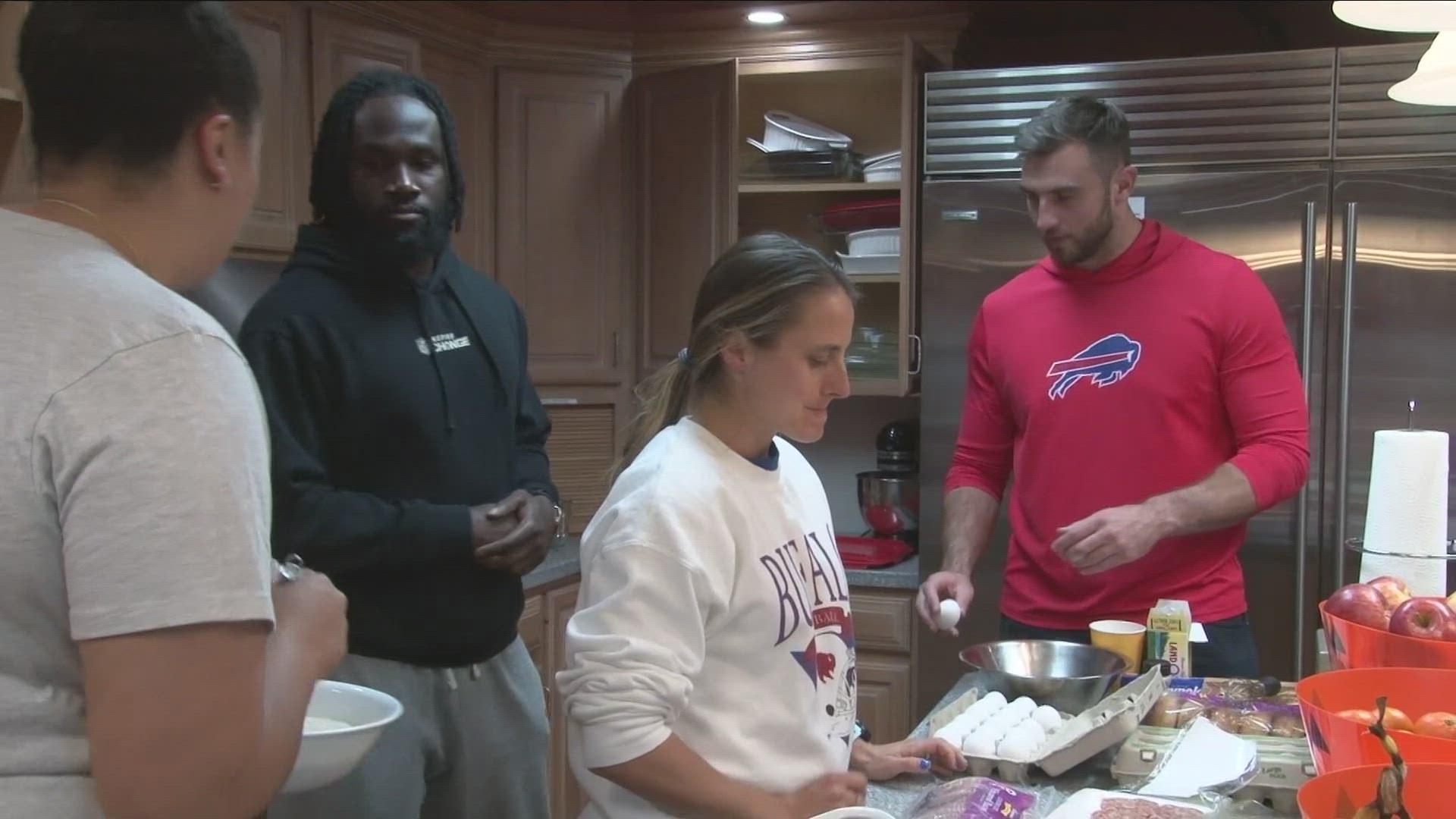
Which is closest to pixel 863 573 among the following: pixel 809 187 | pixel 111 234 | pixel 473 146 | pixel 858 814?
pixel 809 187

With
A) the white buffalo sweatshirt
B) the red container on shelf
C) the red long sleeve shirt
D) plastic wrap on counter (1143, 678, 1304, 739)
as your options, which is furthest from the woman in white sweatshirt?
the red container on shelf

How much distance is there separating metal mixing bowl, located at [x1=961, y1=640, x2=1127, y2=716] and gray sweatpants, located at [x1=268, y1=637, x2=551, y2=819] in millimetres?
657

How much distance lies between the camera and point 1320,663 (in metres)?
1.70

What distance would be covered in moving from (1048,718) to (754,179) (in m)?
2.18

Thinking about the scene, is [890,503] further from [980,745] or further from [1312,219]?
[980,745]

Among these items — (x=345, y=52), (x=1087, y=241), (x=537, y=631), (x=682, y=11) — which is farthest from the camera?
(x=682, y=11)

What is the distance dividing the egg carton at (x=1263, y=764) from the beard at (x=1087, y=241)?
95cm

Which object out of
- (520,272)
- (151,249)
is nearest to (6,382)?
(151,249)

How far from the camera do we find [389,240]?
1.75 meters

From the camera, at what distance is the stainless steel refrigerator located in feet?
8.70

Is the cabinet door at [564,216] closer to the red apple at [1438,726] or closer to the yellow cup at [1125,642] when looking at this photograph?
the yellow cup at [1125,642]

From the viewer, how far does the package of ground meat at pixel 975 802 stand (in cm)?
118

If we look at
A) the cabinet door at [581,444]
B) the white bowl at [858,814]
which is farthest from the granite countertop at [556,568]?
the white bowl at [858,814]

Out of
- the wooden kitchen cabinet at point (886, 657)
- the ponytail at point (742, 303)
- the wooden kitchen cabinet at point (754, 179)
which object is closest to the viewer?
the ponytail at point (742, 303)
